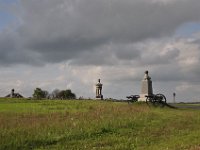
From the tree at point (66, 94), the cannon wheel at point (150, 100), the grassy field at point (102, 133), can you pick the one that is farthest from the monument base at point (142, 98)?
the tree at point (66, 94)

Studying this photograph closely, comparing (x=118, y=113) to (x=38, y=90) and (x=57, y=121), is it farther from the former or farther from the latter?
(x=38, y=90)

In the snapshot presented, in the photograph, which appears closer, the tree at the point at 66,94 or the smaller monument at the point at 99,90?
the smaller monument at the point at 99,90

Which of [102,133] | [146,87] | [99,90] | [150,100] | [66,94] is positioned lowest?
[102,133]

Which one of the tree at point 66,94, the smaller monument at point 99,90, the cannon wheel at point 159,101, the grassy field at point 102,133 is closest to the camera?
the grassy field at point 102,133

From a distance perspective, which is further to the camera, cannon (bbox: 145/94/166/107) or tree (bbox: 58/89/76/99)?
tree (bbox: 58/89/76/99)

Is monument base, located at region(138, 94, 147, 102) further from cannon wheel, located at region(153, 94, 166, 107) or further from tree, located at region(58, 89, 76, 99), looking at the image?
tree, located at region(58, 89, 76, 99)

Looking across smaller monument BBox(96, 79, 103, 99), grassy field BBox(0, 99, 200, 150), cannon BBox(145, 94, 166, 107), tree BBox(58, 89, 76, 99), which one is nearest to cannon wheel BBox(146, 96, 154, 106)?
cannon BBox(145, 94, 166, 107)

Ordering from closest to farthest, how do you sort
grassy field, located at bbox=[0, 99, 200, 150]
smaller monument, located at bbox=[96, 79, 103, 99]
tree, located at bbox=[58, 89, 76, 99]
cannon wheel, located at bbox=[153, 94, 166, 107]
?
grassy field, located at bbox=[0, 99, 200, 150]
cannon wheel, located at bbox=[153, 94, 166, 107]
smaller monument, located at bbox=[96, 79, 103, 99]
tree, located at bbox=[58, 89, 76, 99]

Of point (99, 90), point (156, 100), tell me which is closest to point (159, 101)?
point (156, 100)

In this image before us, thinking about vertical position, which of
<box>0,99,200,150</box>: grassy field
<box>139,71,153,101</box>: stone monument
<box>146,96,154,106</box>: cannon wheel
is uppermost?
<box>139,71,153,101</box>: stone monument

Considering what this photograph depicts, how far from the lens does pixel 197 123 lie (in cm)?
2367

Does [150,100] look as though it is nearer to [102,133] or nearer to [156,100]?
[156,100]

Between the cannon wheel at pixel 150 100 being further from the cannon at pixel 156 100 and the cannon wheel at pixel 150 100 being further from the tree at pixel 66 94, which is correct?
the tree at pixel 66 94

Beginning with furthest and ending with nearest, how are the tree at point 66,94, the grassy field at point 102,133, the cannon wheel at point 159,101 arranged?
1. the tree at point 66,94
2. the cannon wheel at point 159,101
3. the grassy field at point 102,133
